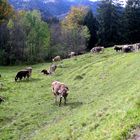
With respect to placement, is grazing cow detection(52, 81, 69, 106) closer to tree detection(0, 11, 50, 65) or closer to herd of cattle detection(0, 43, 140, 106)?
herd of cattle detection(0, 43, 140, 106)

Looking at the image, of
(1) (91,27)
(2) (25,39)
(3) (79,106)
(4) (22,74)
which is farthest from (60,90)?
(1) (91,27)

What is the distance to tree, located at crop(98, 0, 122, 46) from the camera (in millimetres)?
94588

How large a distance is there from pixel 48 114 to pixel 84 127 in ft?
26.9

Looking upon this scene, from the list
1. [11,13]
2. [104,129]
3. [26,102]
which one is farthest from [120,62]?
[11,13]

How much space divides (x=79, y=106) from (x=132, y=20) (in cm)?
7068

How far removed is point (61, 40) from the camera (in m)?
94.6

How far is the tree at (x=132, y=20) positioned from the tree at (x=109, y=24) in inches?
87.1

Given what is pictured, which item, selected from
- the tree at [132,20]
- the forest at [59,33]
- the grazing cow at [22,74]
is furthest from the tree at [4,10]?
the grazing cow at [22,74]

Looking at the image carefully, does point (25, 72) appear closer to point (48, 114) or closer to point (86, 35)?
point (48, 114)

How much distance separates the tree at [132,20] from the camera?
9338cm

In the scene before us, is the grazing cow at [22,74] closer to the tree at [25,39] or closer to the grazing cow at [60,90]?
the grazing cow at [60,90]

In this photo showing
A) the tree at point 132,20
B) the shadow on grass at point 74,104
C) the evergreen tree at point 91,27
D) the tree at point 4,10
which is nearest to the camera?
the shadow on grass at point 74,104

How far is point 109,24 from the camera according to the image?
95125 mm

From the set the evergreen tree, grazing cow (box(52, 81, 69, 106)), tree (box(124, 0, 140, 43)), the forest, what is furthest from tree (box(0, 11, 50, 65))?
grazing cow (box(52, 81, 69, 106))
